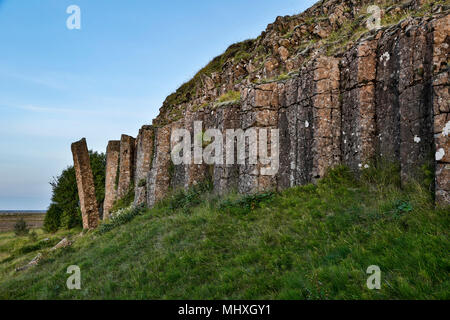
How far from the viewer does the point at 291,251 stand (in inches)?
182

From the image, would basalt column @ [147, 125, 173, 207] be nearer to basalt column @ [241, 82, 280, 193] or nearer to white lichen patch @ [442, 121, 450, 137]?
basalt column @ [241, 82, 280, 193]

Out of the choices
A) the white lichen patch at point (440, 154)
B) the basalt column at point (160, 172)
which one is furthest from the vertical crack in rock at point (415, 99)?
the basalt column at point (160, 172)

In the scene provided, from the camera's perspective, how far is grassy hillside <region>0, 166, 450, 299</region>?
338 centimetres

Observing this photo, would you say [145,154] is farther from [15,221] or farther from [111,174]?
[15,221]

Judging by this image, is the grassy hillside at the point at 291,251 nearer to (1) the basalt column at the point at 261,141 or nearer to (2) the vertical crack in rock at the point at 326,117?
(2) the vertical crack in rock at the point at 326,117

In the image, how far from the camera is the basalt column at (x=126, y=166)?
1784 cm

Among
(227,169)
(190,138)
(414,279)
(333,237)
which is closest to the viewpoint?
(414,279)

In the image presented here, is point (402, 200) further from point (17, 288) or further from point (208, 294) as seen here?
point (17, 288)

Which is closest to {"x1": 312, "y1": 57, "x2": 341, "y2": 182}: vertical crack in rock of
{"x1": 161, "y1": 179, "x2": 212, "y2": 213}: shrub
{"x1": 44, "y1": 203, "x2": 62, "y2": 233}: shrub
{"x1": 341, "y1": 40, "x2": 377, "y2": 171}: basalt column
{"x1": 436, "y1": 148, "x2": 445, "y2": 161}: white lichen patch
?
{"x1": 341, "y1": 40, "x2": 377, "y2": 171}: basalt column

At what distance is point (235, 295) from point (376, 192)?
12.2 ft

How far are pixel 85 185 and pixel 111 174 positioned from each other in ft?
6.74

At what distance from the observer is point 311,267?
396 centimetres
